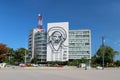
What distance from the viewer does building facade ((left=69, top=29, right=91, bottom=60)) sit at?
169125 millimetres

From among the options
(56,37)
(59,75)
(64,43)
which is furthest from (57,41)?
(59,75)

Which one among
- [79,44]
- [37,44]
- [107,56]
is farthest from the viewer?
[37,44]

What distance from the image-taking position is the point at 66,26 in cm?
16825

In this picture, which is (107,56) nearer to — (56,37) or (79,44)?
(79,44)

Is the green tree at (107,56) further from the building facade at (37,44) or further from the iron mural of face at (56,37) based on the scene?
the building facade at (37,44)

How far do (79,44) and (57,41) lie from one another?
13.4 meters

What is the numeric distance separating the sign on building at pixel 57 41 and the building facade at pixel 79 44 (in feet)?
14.4

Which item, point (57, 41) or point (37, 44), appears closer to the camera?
point (57, 41)

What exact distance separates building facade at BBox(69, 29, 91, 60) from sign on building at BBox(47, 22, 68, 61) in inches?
173

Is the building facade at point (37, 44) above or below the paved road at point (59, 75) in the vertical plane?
above

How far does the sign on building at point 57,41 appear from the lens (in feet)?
548

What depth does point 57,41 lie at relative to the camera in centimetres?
16838

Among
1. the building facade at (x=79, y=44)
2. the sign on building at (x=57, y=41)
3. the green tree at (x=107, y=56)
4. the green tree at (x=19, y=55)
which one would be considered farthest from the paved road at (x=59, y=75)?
the building facade at (x=79, y=44)

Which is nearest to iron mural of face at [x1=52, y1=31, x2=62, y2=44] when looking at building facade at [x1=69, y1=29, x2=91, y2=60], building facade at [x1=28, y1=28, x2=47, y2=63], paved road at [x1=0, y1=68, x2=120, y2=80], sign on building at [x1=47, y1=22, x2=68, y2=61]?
sign on building at [x1=47, y1=22, x2=68, y2=61]
